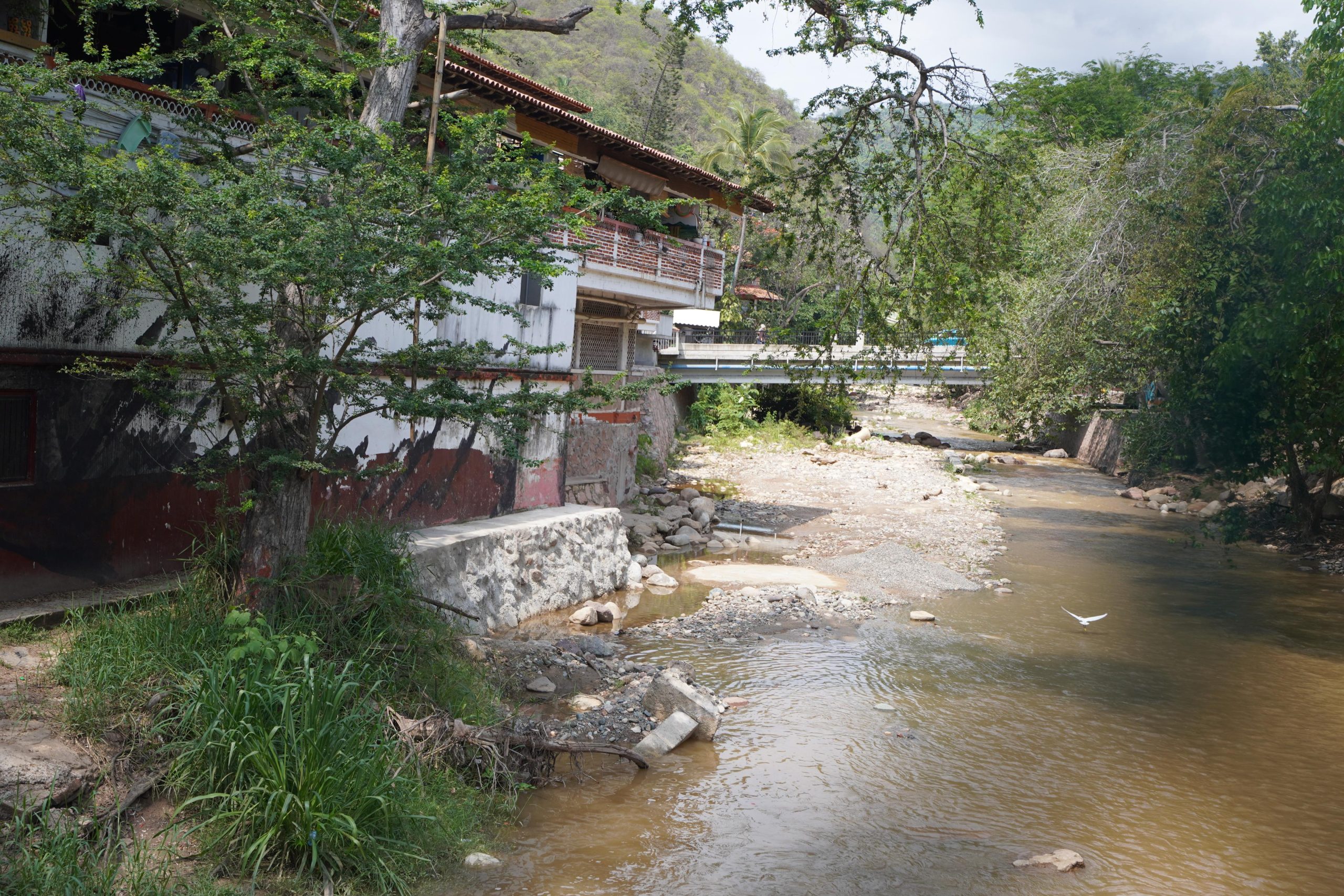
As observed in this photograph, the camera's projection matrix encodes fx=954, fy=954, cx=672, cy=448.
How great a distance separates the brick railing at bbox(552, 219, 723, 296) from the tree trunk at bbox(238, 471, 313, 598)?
1111 cm

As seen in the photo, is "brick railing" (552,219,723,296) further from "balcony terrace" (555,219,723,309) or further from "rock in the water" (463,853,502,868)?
"rock in the water" (463,853,502,868)

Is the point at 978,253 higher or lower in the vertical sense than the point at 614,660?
higher

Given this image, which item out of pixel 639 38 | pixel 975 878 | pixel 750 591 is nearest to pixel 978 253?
pixel 975 878

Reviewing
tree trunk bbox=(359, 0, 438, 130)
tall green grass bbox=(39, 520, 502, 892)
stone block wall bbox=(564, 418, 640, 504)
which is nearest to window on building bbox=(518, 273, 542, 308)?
stone block wall bbox=(564, 418, 640, 504)

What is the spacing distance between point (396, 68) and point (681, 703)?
5997mm

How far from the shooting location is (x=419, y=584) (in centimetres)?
951

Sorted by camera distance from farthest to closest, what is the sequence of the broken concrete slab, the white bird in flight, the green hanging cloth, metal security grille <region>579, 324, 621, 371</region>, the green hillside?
the green hillside < metal security grille <region>579, 324, 621, 371</region> < the white bird in flight < the green hanging cloth < the broken concrete slab

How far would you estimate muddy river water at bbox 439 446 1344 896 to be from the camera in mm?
6500

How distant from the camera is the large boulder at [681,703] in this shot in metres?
8.49

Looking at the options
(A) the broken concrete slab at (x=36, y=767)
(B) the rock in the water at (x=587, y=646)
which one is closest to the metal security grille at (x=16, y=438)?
(A) the broken concrete slab at (x=36, y=767)

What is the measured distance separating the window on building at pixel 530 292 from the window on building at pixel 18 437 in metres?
6.82

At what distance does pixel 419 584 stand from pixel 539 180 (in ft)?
13.9

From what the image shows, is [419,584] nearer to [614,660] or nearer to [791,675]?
[614,660]

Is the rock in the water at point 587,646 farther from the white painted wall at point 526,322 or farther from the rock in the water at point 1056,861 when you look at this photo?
the rock in the water at point 1056,861
